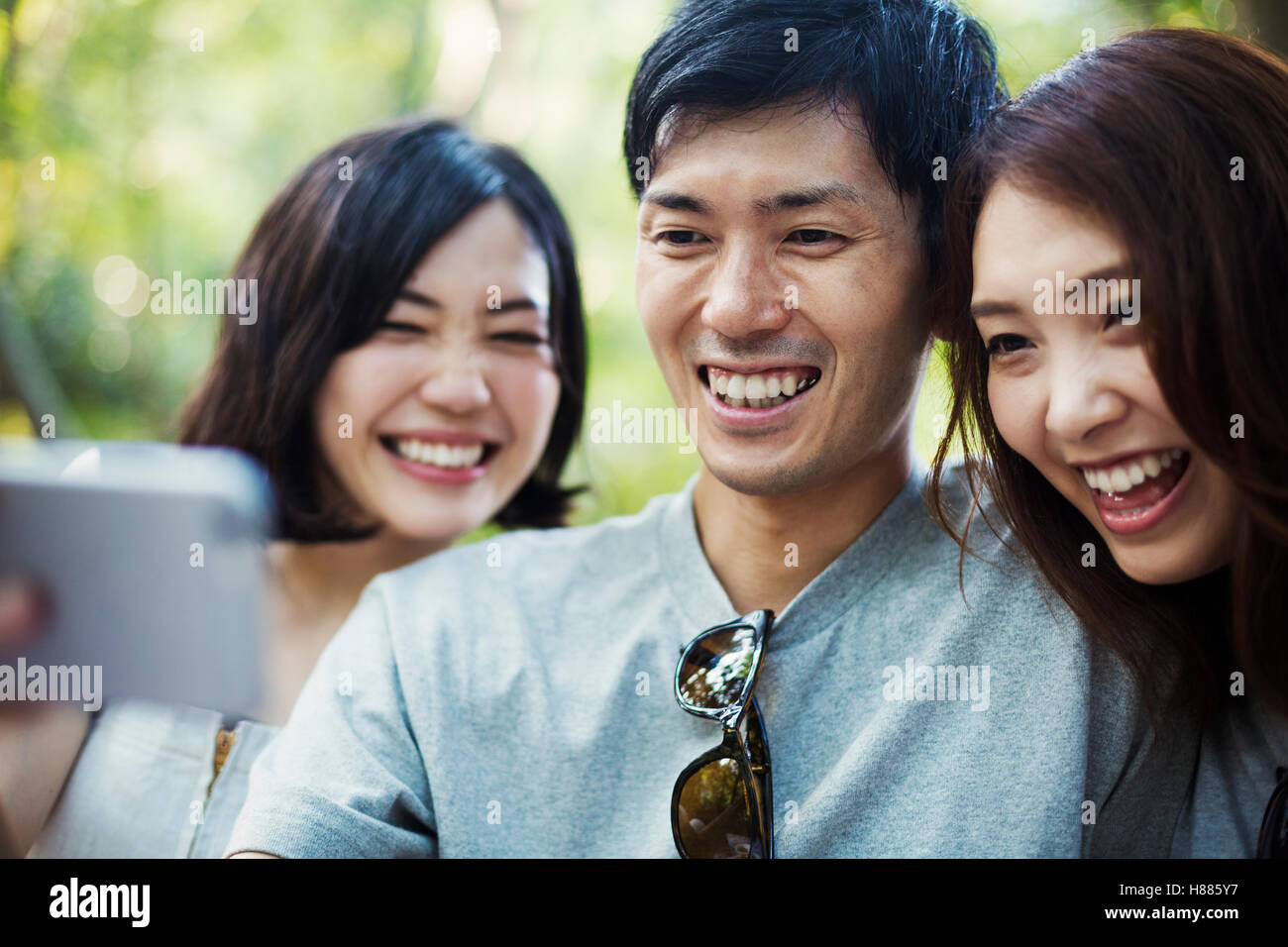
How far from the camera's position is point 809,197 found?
136 centimetres

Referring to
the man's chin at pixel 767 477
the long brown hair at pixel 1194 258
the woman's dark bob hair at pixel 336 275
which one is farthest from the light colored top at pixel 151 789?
the long brown hair at pixel 1194 258

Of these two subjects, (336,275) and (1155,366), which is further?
→ (336,275)

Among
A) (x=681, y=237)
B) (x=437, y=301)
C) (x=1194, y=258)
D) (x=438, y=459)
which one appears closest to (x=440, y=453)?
(x=438, y=459)

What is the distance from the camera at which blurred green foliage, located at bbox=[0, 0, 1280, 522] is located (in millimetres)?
3586

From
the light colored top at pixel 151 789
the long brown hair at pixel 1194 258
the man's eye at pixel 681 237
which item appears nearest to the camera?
the long brown hair at pixel 1194 258

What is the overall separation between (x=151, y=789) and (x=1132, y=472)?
1.47 meters

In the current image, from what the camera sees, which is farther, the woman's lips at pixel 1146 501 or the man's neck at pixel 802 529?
the man's neck at pixel 802 529

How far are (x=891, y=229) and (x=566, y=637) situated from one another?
2.32 ft

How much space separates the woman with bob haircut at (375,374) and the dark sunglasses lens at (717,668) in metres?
0.70

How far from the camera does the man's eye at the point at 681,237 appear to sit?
57.2 inches

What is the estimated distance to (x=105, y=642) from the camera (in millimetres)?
1936

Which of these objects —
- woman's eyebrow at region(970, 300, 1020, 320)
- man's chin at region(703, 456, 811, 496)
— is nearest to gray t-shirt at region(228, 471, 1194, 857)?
man's chin at region(703, 456, 811, 496)

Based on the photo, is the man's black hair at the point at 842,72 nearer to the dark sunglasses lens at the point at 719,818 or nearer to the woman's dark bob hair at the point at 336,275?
the woman's dark bob hair at the point at 336,275

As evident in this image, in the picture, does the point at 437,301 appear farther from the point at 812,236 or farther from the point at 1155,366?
the point at 1155,366
